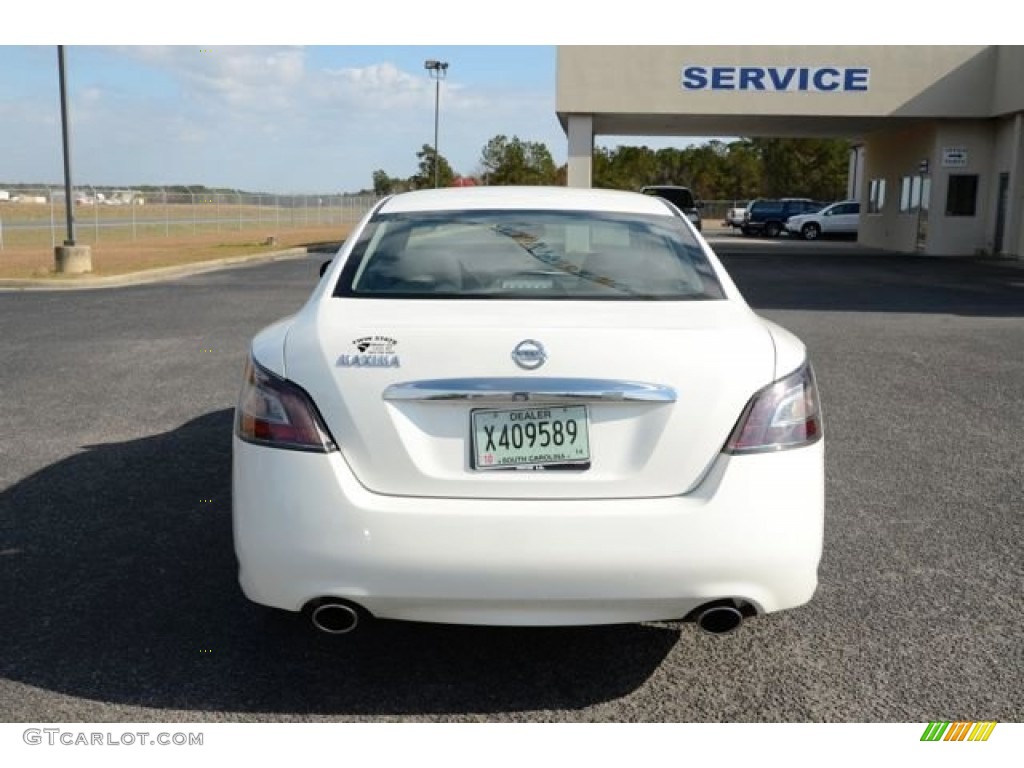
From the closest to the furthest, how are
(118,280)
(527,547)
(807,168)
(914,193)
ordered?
1. (527,547)
2. (118,280)
3. (914,193)
4. (807,168)

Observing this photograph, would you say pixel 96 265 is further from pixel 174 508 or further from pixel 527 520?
pixel 527 520

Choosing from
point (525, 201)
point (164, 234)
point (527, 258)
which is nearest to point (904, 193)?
point (525, 201)

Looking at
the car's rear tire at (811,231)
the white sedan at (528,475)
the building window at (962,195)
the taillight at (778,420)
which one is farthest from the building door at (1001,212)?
the white sedan at (528,475)

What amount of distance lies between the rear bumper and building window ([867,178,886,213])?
33.8 m

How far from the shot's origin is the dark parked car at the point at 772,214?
45.6 m

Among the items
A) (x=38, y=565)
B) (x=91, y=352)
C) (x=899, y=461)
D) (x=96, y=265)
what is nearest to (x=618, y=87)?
(x=96, y=265)

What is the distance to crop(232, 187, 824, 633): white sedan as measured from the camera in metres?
2.83

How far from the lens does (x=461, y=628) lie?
3723mm

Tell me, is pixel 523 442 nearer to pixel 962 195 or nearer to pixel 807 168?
pixel 962 195

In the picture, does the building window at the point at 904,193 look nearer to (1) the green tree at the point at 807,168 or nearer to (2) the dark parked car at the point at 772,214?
(2) the dark parked car at the point at 772,214

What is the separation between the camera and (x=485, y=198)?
4.30 metres

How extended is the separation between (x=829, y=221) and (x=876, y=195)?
664 cm

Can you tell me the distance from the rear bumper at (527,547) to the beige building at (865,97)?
24.8m

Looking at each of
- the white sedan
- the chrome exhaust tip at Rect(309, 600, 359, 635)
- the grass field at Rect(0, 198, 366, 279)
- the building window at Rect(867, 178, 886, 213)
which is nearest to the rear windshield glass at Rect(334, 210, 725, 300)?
the white sedan
